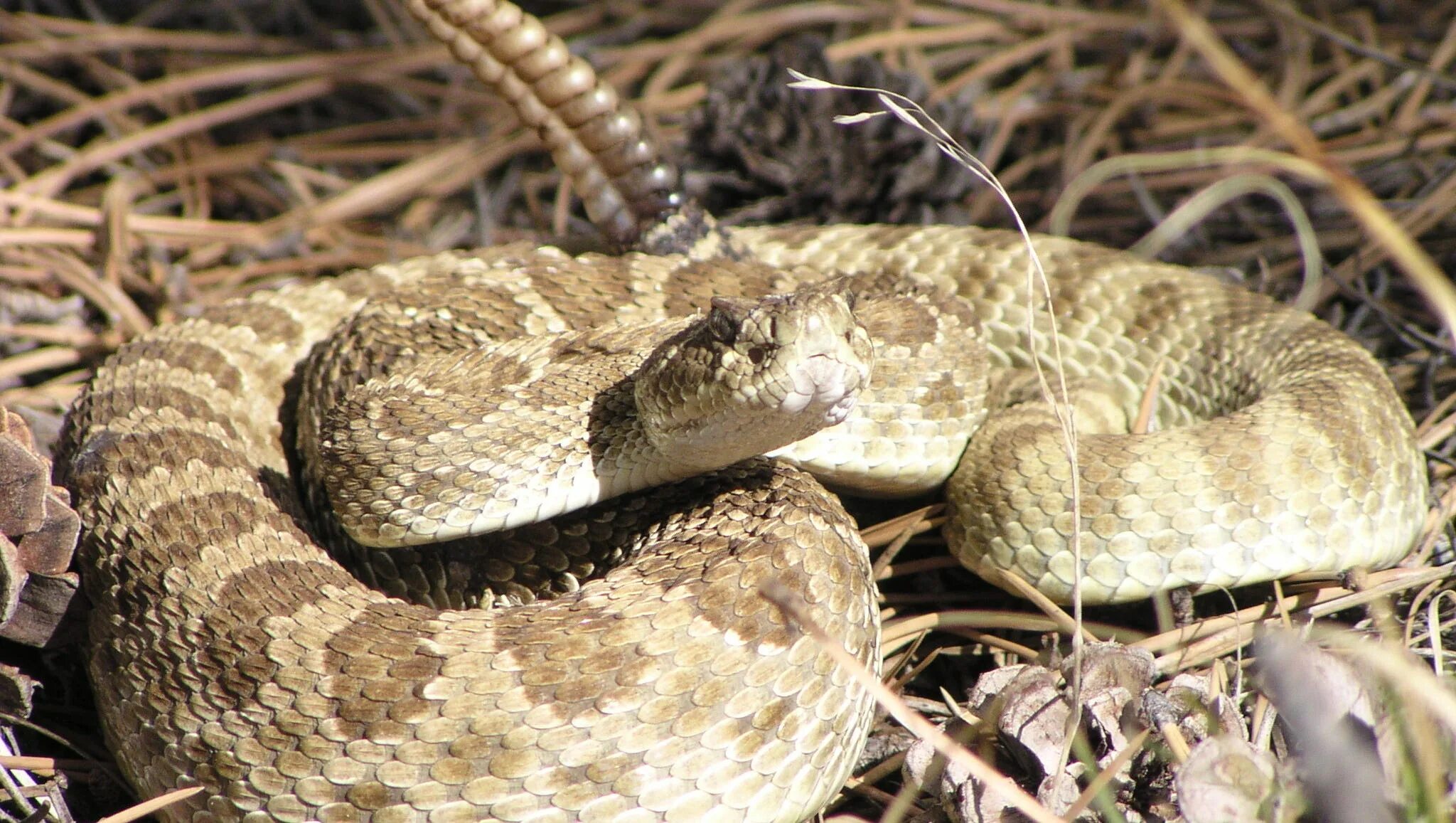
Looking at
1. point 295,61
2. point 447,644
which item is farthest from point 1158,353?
point 295,61

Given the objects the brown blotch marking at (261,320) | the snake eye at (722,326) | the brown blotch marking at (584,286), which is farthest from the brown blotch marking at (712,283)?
the brown blotch marking at (261,320)

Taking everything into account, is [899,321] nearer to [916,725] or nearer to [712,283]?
[712,283]

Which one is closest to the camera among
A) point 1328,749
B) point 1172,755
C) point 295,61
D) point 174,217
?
point 1328,749

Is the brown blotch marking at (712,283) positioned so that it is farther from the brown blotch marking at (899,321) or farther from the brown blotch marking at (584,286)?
the brown blotch marking at (899,321)

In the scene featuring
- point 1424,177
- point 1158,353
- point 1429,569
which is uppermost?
point 1424,177

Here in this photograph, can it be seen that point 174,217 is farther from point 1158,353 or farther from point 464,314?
point 1158,353

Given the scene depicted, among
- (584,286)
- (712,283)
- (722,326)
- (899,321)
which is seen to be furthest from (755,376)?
(584,286)

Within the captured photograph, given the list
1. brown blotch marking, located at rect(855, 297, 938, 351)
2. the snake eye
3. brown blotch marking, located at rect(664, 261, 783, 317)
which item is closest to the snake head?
the snake eye
